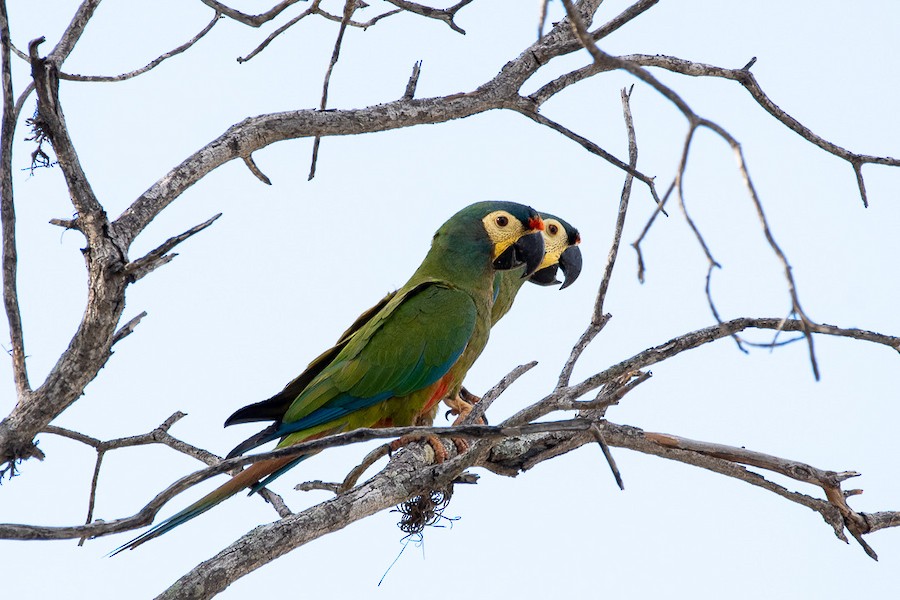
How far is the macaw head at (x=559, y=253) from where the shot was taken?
5738 millimetres

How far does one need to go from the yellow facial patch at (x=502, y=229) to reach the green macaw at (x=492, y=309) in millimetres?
322

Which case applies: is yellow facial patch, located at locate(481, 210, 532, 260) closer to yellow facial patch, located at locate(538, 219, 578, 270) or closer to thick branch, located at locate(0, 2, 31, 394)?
yellow facial patch, located at locate(538, 219, 578, 270)

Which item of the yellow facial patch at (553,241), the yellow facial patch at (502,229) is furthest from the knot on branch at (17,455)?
the yellow facial patch at (553,241)

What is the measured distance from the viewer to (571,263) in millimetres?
5867

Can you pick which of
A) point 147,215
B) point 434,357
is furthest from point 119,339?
point 434,357

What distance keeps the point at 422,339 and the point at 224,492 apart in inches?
51.9

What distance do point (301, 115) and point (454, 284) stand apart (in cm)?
185

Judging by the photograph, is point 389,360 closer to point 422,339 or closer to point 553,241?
point 422,339

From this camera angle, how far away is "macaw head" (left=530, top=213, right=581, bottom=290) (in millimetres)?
5738

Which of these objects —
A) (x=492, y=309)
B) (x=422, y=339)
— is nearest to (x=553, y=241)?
(x=492, y=309)

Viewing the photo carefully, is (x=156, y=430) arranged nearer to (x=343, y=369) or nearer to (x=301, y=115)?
(x=343, y=369)

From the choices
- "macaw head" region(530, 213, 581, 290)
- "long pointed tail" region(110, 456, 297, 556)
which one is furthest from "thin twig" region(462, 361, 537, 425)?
"macaw head" region(530, 213, 581, 290)

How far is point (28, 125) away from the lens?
105 inches

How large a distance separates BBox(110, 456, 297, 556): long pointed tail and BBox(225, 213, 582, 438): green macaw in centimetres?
32
